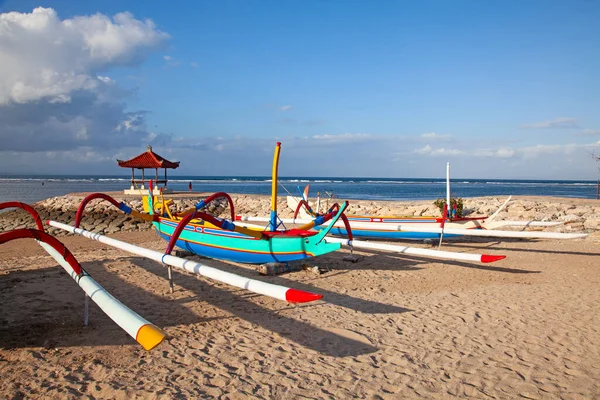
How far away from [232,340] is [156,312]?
151 centimetres

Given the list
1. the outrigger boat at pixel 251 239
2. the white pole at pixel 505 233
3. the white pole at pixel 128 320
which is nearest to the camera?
the white pole at pixel 128 320

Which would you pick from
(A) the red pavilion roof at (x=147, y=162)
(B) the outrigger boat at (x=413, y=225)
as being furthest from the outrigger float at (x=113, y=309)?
(A) the red pavilion roof at (x=147, y=162)

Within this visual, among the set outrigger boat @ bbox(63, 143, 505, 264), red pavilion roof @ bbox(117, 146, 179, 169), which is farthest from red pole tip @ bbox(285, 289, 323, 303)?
→ red pavilion roof @ bbox(117, 146, 179, 169)

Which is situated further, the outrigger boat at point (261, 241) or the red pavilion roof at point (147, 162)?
the red pavilion roof at point (147, 162)

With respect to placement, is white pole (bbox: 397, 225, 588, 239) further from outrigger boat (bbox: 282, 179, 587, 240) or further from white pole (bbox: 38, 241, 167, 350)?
white pole (bbox: 38, 241, 167, 350)

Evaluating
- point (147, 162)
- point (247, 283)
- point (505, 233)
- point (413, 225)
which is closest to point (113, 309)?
point (247, 283)

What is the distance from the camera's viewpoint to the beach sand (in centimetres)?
368

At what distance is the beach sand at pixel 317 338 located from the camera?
3682mm

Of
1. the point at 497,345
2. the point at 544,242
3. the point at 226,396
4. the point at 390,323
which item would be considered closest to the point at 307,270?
the point at 390,323

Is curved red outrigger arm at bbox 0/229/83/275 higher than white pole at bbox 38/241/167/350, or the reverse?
curved red outrigger arm at bbox 0/229/83/275

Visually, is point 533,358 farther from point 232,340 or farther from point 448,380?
point 232,340

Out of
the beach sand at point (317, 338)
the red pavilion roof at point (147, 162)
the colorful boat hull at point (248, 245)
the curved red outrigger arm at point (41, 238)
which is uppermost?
the red pavilion roof at point (147, 162)

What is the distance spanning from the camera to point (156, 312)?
5605 millimetres

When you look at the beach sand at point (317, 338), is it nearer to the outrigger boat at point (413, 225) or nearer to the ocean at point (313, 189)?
the outrigger boat at point (413, 225)
